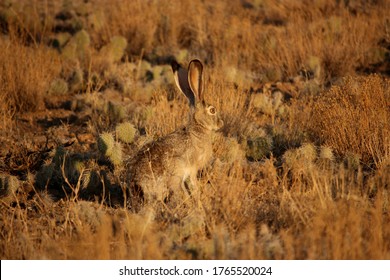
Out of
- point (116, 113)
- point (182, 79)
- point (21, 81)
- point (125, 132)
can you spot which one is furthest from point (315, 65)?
point (21, 81)

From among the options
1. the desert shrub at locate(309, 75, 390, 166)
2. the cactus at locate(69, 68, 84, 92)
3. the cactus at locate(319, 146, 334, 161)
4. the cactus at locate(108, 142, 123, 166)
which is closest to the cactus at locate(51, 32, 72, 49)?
the cactus at locate(69, 68, 84, 92)

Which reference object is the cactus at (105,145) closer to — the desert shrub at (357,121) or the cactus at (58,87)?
the desert shrub at (357,121)

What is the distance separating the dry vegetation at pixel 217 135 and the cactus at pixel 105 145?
26mm

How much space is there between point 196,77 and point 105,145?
137cm

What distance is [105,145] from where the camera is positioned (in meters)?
5.85

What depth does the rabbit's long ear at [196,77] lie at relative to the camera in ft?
16.3

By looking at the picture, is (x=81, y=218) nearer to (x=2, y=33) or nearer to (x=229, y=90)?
(x=229, y=90)

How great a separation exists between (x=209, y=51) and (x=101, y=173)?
5.21 metres

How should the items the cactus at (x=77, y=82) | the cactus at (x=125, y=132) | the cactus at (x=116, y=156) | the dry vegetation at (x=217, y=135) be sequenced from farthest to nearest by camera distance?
the cactus at (x=77, y=82)
the cactus at (x=125, y=132)
the cactus at (x=116, y=156)
the dry vegetation at (x=217, y=135)

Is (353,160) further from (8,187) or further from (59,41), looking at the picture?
(59,41)

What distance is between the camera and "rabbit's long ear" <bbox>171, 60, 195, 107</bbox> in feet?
16.9

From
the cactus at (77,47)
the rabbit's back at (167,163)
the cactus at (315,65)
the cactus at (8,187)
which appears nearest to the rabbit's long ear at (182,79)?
the rabbit's back at (167,163)

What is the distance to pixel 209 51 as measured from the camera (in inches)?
402

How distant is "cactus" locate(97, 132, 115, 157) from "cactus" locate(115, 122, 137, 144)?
393 mm
